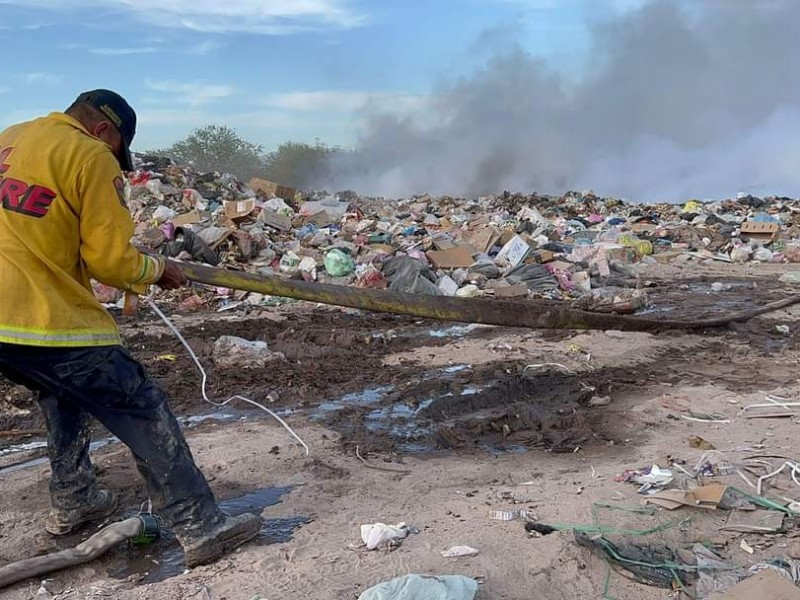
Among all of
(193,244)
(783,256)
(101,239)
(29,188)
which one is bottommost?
(783,256)

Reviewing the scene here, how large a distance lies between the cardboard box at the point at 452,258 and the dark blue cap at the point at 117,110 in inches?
297

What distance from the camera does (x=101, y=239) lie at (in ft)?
8.16

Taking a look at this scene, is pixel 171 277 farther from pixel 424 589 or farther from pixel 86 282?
pixel 424 589

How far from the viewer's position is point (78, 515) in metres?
3.14

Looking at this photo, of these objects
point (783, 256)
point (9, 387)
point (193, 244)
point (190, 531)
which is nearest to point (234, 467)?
point (190, 531)

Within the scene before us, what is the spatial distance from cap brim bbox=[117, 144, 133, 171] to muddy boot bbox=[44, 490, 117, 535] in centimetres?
141

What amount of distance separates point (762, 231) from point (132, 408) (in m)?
14.9

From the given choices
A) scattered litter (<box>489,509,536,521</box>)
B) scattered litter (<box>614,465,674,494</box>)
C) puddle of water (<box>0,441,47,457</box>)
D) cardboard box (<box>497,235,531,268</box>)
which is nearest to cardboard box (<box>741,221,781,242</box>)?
cardboard box (<box>497,235,531,268</box>)

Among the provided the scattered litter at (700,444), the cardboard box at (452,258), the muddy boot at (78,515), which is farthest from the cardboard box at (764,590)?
the cardboard box at (452,258)

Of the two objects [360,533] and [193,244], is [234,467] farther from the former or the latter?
[193,244]

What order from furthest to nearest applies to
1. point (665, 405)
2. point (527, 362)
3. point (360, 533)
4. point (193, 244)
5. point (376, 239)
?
point (376, 239) < point (193, 244) < point (527, 362) < point (665, 405) < point (360, 533)

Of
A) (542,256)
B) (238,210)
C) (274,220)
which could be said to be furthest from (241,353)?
(238,210)

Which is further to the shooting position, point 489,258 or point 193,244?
point 489,258

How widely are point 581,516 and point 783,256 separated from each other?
11.9 meters
